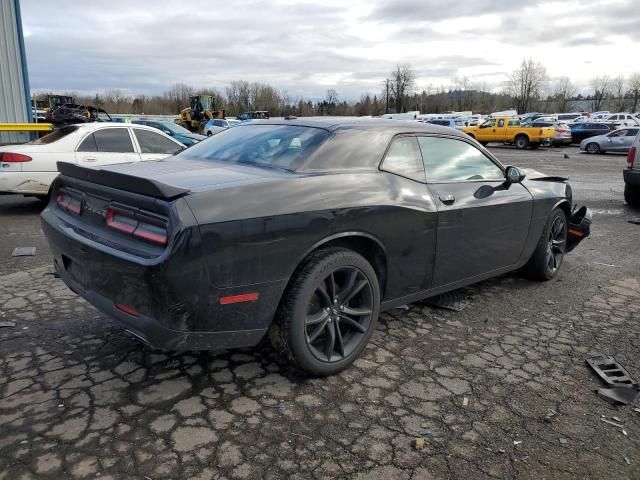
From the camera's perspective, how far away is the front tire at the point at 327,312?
9.35 feet

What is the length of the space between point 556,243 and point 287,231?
3.48 meters

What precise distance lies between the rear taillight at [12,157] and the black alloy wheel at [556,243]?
23.4ft

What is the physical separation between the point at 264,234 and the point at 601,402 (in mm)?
2125

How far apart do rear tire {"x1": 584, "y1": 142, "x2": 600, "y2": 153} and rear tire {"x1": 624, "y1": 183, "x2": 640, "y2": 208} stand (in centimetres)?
1759

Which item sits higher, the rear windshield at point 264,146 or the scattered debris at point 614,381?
the rear windshield at point 264,146

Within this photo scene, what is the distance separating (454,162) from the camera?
3969mm

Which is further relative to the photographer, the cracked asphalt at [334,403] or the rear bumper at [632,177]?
the rear bumper at [632,177]

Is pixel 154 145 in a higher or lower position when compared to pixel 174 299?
higher

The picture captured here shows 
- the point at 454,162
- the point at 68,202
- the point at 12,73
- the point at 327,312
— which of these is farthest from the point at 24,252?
the point at 12,73

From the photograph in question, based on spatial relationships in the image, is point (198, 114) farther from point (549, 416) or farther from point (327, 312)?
point (549, 416)

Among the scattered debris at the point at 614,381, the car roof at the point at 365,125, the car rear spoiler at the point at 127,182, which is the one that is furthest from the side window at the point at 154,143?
the scattered debris at the point at 614,381

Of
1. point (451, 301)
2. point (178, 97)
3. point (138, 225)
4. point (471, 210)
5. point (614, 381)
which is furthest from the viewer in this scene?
point (178, 97)

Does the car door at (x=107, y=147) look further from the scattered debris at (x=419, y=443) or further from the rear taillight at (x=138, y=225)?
the scattered debris at (x=419, y=443)

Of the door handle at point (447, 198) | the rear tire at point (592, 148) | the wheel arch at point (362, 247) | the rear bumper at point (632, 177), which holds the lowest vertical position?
the rear tire at point (592, 148)
